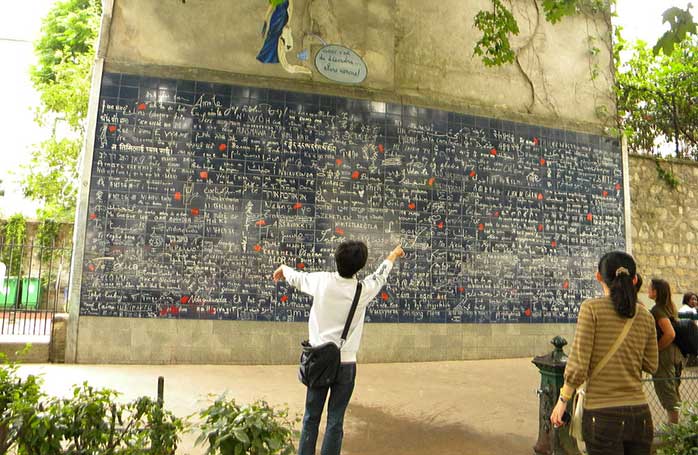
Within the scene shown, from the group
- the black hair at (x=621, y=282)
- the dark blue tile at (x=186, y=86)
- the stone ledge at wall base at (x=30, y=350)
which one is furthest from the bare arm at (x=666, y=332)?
the stone ledge at wall base at (x=30, y=350)

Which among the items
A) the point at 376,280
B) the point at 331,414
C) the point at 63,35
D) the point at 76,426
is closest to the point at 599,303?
the point at 376,280

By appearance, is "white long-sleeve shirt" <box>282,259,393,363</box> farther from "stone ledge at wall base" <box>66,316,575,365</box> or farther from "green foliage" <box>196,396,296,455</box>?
"stone ledge at wall base" <box>66,316,575,365</box>

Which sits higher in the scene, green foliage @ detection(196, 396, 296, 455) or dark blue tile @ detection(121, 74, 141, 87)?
dark blue tile @ detection(121, 74, 141, 87)

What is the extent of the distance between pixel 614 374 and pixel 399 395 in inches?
135

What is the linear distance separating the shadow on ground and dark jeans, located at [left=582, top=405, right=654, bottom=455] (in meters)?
1.67

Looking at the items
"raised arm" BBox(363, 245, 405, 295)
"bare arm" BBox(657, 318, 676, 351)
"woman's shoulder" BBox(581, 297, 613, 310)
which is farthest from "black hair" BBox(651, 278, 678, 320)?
"raised arm" BBox(363, 245, 405, 295)

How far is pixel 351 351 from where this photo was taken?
276cm

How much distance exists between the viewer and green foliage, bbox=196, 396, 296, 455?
82.3 inches

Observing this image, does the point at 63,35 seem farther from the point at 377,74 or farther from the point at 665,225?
the point at 665,225

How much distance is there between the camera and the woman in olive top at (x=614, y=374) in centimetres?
208

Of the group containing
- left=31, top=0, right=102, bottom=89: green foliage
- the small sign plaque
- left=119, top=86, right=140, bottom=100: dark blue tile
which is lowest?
left=119, top=86, right=140, bottom=100: dark blue tile

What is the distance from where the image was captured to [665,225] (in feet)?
30.5

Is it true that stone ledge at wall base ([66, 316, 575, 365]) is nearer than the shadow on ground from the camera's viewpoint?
No

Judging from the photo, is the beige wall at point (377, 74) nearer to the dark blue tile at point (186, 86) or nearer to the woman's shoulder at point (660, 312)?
the dark blue tile at point (186, 86)
